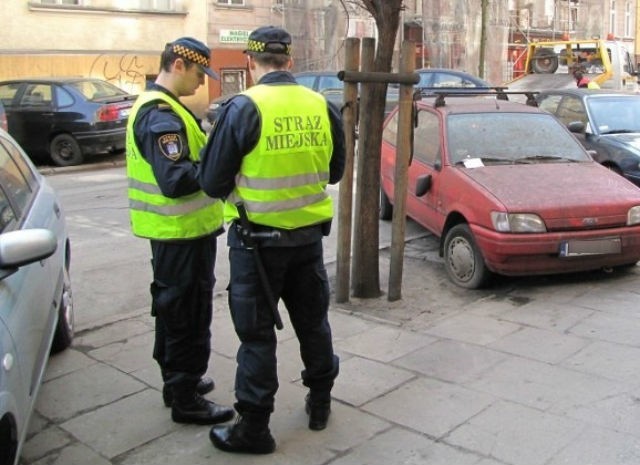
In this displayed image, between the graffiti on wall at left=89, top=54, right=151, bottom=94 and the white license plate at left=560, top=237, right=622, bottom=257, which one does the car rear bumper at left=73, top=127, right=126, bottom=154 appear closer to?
the graffiti on wall at left=89, top=54, right=151, bottom=94

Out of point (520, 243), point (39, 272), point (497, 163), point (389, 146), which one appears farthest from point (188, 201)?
point (389, 146)

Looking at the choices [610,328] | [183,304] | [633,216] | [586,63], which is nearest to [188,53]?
[183,304]

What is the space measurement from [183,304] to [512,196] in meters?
3.25

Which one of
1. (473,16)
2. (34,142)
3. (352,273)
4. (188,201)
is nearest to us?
(188,201)

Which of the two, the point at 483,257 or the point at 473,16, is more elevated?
the point at 473,16

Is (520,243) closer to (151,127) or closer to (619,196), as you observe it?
(619,196)

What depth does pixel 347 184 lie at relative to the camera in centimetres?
573

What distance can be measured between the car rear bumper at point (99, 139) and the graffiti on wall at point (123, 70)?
22.9 feet

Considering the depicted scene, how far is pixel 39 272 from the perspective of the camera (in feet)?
12.5

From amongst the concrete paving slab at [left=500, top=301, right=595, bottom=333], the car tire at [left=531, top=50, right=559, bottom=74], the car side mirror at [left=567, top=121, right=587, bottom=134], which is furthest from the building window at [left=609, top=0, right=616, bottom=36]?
the concrete paving slab at [left=500, top=301, right=595, bottom=333]

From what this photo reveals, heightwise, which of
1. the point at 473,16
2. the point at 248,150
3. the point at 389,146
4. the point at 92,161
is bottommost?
the point at 92,161

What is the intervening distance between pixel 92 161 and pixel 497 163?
33.9ft

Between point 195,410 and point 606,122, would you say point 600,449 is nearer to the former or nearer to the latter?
point 195,410

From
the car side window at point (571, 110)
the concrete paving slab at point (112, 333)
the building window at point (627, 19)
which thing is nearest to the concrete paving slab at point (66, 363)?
the concrete paving slab at point (112, 333)
